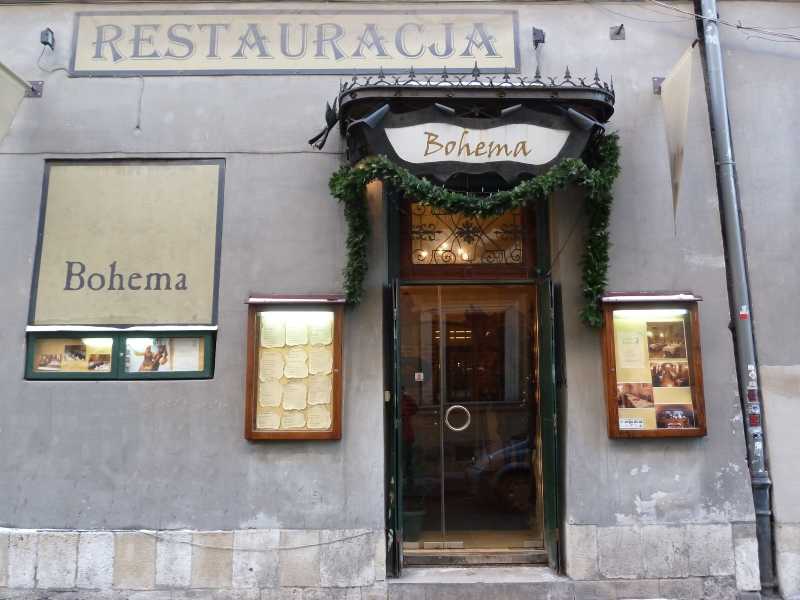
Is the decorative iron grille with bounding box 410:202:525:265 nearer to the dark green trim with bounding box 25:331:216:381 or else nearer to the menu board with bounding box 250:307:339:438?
the menu board with bounding box 250:307:339:438

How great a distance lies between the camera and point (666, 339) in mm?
5422

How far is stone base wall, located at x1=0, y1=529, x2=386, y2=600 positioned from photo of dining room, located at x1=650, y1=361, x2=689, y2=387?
2866 millimetres

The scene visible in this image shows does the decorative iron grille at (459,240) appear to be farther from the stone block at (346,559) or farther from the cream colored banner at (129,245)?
the stone block at (346,559)

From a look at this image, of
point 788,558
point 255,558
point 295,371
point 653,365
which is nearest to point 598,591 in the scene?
point 788,558

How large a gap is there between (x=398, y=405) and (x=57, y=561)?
322 cm

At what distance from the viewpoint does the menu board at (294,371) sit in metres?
5.33

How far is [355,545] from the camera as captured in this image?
17.1 ft

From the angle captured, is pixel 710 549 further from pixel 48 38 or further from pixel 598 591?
pixel 48 38

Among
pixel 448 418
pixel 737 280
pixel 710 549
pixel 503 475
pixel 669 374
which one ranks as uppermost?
pixel 737 280

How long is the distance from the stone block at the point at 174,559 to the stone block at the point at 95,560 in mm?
408

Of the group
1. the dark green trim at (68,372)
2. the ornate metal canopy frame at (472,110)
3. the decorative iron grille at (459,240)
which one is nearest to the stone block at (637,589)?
the decorative iron grille at (459,240)

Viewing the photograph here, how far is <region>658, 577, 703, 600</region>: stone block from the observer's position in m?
5.16

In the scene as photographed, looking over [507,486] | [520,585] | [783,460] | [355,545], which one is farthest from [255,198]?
[783,460]

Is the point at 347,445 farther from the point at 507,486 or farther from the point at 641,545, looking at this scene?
the point at 641,545
